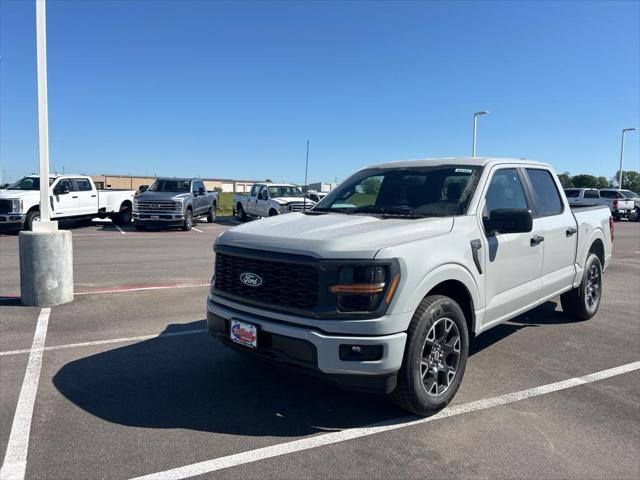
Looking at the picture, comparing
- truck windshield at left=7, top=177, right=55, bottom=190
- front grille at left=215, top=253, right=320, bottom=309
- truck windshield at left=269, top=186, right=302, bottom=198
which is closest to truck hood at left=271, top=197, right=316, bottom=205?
truck windshield at left=269, top=186, right=302, bottom=198

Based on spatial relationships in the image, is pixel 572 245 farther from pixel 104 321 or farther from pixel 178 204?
pixel 178 204

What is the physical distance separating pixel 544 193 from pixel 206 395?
158 inches

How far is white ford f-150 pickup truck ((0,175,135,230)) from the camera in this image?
1681cm

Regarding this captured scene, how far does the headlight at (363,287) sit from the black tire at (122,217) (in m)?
20.6

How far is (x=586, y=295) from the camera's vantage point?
6.44 meters

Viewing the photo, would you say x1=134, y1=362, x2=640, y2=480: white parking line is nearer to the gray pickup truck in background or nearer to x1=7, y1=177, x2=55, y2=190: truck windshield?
the gray pickup truck in background

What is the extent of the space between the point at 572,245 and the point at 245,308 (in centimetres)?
399

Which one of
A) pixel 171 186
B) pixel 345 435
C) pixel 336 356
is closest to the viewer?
pixel 336 356

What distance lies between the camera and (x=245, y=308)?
3832 millimetres

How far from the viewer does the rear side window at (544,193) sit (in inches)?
210

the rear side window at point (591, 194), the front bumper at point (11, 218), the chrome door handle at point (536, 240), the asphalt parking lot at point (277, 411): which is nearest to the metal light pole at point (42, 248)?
the asphalt parking lot at point (277, 411)

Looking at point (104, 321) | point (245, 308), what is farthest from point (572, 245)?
point (104, 321)

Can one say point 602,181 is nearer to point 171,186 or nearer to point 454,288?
point 171,186

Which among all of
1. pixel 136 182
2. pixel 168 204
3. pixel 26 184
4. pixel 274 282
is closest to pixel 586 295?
pixel 274 282
